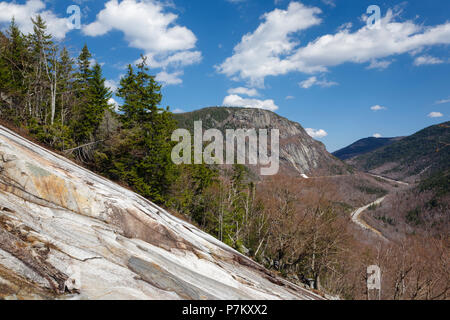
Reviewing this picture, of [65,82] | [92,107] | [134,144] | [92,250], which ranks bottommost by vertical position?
[92,250]

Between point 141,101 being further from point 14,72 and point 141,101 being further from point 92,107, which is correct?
point 14,72

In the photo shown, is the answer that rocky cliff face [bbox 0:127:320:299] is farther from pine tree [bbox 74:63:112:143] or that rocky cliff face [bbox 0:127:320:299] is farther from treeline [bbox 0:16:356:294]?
pine tree [bbox 74:63:112:143]

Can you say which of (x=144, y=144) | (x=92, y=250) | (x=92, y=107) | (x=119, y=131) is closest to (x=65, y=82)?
(x=92, y=107)

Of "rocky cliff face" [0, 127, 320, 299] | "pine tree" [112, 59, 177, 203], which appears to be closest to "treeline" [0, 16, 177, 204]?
"pine tree" [112, 59, 177, 203]

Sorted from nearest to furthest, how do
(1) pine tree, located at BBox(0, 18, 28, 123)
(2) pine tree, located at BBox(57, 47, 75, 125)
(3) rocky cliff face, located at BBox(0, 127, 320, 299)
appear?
(3) rocky cliff face, located at BBox(0, 127, 320, 299)
(1) pine tree, located at BBox(0, 18, 28, 123)
(2) pine tree, located at BBox(57, 47, 75, 125)

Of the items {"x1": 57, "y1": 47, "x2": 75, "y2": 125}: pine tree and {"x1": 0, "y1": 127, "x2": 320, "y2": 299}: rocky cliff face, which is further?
{"x1": 57, "y1": 47, "x2": 75, "y2": 125}: pine tree

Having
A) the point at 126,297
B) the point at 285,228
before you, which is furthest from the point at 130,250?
the point at 285,228

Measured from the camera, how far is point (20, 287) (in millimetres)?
4547

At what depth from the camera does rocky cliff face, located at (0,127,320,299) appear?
5176mm

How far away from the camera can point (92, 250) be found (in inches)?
259

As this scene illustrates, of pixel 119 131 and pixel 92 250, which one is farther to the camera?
pixel 119 131

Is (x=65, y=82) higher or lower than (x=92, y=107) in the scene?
higher

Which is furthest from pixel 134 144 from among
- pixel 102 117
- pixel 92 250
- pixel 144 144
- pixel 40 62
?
pixel 92 250

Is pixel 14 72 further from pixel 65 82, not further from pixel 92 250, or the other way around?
pixel 92 250
